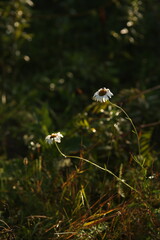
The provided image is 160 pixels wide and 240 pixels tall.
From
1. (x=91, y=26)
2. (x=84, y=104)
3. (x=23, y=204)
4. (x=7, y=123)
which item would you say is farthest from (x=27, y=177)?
(x=91, y=26)

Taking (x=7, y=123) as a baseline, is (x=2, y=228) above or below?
below

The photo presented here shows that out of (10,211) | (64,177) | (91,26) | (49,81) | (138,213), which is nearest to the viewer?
(138,213)

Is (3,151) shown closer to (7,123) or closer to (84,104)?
(7,123)

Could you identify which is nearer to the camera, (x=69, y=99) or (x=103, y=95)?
(x=103, y=95)

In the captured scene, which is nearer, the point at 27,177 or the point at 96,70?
the point at 27,177

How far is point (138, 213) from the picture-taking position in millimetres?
1749

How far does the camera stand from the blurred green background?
79.9 inches

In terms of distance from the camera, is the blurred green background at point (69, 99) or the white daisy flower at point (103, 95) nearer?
the white daisy flower at point (103, 95)

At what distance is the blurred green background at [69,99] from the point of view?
203cm

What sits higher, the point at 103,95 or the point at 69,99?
the point at 69,99

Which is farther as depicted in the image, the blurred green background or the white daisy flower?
the blurred green background

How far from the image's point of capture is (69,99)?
3.14m

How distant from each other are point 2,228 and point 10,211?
116 millimetres

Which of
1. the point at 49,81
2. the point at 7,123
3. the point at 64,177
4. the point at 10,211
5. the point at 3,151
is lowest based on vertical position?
the point at 10,211
